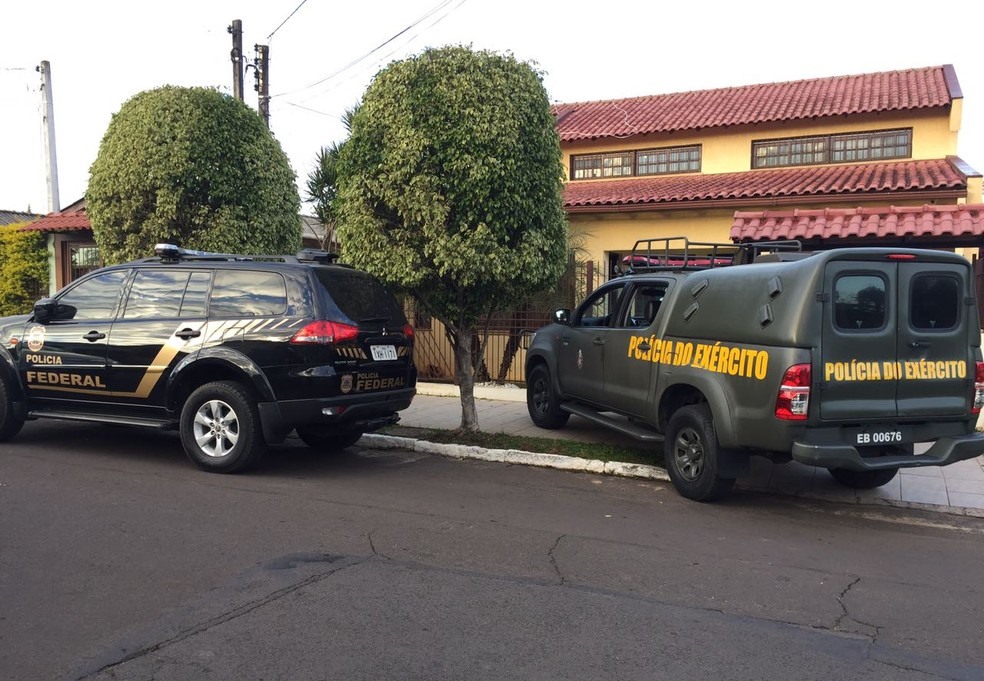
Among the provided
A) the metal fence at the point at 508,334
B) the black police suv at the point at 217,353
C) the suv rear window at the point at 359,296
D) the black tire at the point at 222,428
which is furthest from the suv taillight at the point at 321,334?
the metal fence at the point at 508,334

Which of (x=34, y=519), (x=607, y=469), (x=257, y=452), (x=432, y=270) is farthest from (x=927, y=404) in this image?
(x=34, y=519)

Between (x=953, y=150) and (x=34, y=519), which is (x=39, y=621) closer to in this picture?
(x=34, y=519)

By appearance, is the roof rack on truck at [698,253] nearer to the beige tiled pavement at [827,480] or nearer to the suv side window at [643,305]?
the suv side window at [643,305]

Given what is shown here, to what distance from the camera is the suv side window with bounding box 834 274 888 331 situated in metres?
5.93

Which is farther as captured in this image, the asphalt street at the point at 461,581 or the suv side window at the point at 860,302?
the suv side window at the point at 860,302

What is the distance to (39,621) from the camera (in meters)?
4.01

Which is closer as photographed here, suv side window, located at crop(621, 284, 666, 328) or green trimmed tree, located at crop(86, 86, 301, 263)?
suv side window, located at crop(621, 284, 666, 328)

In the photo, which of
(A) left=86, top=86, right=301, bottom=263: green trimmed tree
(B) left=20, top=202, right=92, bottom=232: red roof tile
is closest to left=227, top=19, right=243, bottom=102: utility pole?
(B) left=20, top=202, right=92, bottom=232: red roof tile

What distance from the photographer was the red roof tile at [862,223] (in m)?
9.70

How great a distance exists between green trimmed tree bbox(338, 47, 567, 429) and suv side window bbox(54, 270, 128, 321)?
2.31m

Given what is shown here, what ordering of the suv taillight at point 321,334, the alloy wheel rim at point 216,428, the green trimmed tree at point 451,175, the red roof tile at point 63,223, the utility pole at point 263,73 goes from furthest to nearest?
the red roof tile at point 63,223
the utility pole at point 263,73
the green trimmed tree at point 451,175
the alloy wheel rim at point 216,428
the suv taillight at point 321,334

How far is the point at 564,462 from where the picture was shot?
26.5 feet

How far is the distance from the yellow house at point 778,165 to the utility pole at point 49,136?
580 inches

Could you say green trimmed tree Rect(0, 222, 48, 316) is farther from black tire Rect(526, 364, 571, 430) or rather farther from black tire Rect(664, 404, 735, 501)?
black tire Rect(664, 404, 735, 501)
